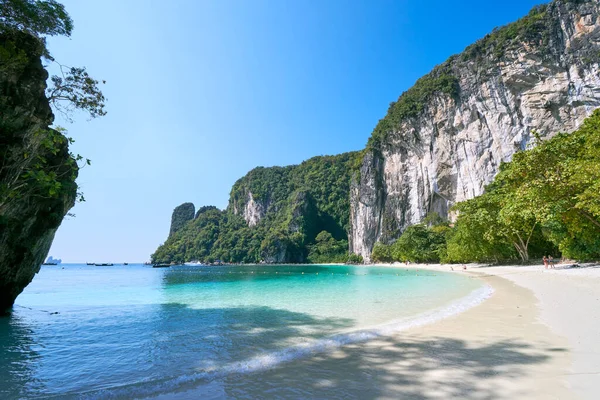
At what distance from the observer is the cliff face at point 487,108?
1714 inches

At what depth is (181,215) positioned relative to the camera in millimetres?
189125

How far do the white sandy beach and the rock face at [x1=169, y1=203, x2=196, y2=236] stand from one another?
635 ft

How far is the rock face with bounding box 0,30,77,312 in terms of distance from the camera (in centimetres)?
649

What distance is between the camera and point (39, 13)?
827cm

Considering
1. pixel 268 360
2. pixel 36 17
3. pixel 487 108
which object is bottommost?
pixel 268 360

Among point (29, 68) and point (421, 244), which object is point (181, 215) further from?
point (29, 68)

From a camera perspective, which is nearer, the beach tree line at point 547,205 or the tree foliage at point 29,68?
the tree foliage at point 29,68

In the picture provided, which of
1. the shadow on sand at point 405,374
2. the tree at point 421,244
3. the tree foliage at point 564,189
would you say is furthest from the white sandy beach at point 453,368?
the tree at point 421,244

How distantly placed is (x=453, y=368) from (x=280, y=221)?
13118cm

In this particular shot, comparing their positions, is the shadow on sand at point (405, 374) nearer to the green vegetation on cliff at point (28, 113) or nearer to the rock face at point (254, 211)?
the green vegetation on cliff at point (28, 113)

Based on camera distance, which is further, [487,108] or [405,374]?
[487,108]

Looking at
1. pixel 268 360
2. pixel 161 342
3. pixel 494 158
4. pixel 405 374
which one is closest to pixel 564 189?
pixel 405 374

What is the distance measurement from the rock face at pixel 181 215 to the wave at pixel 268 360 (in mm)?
192117

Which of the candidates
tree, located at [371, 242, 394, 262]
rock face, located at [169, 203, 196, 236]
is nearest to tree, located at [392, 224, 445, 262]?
tree, located at [371, 242, 394, 262]
